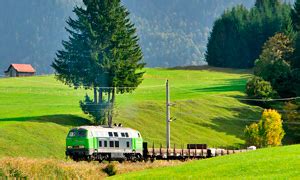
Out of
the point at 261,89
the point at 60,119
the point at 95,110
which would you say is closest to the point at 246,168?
the point at 60,119

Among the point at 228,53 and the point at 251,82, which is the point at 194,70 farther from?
the point at 251,82

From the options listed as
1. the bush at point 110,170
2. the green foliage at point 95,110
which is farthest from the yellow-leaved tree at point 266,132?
the bush at point 110,170

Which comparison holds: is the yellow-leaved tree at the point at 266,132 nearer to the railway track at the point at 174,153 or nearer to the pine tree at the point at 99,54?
the pine tree at the point at 99,54

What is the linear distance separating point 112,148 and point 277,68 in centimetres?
5545

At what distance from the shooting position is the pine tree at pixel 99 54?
78188mm

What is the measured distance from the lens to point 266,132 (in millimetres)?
84438

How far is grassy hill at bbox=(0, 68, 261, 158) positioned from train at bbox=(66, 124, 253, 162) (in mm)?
6096

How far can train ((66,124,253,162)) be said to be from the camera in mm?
57062

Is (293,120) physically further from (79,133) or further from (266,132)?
(79,133)

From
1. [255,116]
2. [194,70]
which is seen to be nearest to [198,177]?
[255,116]

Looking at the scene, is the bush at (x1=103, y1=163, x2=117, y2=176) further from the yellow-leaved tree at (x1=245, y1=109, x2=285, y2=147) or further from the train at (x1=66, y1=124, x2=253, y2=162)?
the yellow-leaved tree at (x1=245, y1=109, x2=285, y2=147)

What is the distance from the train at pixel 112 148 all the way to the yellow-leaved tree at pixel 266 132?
1924cm

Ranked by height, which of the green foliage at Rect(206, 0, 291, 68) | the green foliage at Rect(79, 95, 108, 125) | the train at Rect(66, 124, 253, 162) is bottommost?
the train at Rect(66, 124, 253, 162)

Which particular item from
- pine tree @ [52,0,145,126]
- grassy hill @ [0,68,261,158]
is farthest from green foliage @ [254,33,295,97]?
pine tree @ [52,0,145,126]
